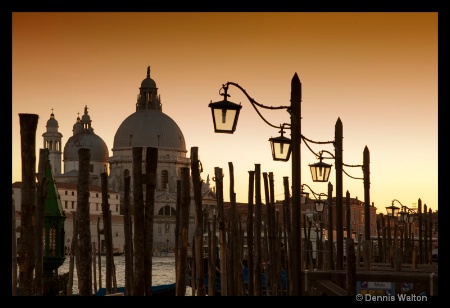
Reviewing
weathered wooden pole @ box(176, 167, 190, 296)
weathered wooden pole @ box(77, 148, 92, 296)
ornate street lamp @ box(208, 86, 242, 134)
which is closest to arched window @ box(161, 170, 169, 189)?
weathered wooden pole @ box(176, 167, 190, 296)

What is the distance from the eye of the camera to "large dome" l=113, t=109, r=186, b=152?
3740 inches

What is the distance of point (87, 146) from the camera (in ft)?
335

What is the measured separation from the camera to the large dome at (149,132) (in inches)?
3740

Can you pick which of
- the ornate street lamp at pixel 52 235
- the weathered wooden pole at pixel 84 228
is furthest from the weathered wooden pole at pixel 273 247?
the weathered wooden pole at pixel 84 228

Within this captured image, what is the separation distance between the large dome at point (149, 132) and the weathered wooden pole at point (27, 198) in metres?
87.4

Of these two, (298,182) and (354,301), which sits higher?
(298,182)

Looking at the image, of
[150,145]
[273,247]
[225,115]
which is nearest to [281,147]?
[225,115]

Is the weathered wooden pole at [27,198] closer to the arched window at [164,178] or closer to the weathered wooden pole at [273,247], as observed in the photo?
the weathered wooden pole at [273,247]

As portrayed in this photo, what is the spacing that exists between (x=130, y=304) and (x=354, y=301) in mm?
870

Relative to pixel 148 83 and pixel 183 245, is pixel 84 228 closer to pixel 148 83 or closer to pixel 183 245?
pixel 183 245
